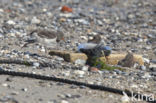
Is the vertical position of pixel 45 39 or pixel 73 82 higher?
pixel 45 39

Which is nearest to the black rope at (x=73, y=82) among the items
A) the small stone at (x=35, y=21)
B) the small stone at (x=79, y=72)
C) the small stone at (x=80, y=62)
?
the small stone at (x=79, y=72)

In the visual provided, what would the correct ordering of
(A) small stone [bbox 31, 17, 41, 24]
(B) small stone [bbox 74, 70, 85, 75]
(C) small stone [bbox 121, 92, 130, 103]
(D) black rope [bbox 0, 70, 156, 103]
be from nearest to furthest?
(C) small stone [bbox 121, 92, 130, 103] → (D) black rope [bbox 0, 70, 156, 103] → (B) small stone [bbox 74, 70, 85, 75] → (A) small stone [bbox 31, 17, 41, 24]

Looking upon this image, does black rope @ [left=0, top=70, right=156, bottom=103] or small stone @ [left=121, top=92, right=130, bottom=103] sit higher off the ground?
black rope @ [left=0, top=70, right=156, bottom=103]

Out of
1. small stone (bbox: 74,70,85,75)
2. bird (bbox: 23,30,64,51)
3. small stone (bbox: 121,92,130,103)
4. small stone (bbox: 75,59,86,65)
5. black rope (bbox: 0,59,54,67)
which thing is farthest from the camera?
bird (bbox: 23,30,64,51)

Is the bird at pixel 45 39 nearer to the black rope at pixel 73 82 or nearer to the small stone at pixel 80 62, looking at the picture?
the small stone at pixel 80 62

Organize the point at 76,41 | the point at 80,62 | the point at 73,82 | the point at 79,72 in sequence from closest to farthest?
the point at 73,82 → the point at 79,72 → the point at 80,62 → the point at 76,41

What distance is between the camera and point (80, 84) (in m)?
4.67

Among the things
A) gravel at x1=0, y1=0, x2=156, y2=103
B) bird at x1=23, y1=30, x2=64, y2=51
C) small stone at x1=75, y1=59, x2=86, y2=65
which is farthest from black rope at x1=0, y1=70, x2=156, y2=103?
bird at x1=23, y1=30, x2=64, y2=51

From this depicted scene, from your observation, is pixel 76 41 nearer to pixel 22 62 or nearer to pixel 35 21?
pixel 35 21

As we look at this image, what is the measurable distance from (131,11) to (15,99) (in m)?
7.86

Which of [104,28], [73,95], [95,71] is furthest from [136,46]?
[73,95]

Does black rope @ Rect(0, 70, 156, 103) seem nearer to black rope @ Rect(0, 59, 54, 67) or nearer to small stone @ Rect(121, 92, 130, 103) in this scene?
small stone @ Rect(121, 92, 130, 103)

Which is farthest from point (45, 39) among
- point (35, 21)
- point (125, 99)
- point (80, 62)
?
point (125, 99)

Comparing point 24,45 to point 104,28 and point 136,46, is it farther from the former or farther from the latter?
point 104,28
